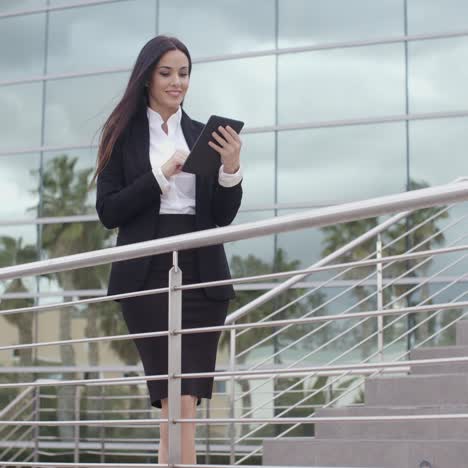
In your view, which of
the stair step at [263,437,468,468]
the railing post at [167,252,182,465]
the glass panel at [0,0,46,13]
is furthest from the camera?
the glass panel at [0,0,46,13]

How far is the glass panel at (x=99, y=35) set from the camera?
1251cm

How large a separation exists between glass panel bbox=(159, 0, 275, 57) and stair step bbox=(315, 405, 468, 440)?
714cm

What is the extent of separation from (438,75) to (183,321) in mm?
7943

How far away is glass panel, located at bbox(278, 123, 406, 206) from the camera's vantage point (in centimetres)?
1112

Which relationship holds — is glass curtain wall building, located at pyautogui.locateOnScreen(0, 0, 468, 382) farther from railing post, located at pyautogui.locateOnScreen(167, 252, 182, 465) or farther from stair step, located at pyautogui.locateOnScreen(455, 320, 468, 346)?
railing post, located at pyautogui.locateOnScreen(167, 252, 182, 465)

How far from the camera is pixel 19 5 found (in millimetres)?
13164

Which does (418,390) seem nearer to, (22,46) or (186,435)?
(186,435)

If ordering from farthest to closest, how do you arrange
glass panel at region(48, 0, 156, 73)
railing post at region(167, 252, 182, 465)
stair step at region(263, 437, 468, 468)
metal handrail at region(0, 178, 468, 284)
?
glass panel at region(48, 0, 156, 73), stair step at region(263, 437, 468, 468), railing post at region(167, 252, 182, 465), metal handrail at region(0, 178, 468, 284)

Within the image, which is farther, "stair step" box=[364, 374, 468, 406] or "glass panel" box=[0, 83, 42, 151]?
"glass panel" box=[0, 83, 42, 151]

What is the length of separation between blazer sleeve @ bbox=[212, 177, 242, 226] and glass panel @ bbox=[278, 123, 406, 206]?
24.5 feet

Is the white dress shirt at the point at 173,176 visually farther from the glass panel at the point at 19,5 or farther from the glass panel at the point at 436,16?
the glass panel at the point at 19,5

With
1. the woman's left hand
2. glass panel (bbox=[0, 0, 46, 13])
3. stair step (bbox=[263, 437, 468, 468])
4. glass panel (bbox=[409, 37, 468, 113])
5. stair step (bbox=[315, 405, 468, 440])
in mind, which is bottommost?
stair step (bbox=[263, 437, 468, 468])

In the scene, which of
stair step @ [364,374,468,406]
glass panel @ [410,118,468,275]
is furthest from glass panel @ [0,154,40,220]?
stair step @ [364,374,468,406]

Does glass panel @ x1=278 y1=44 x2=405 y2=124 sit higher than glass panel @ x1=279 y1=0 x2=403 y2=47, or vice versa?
glass panel @ x1=279 y1=0 x2=403 y2=47
